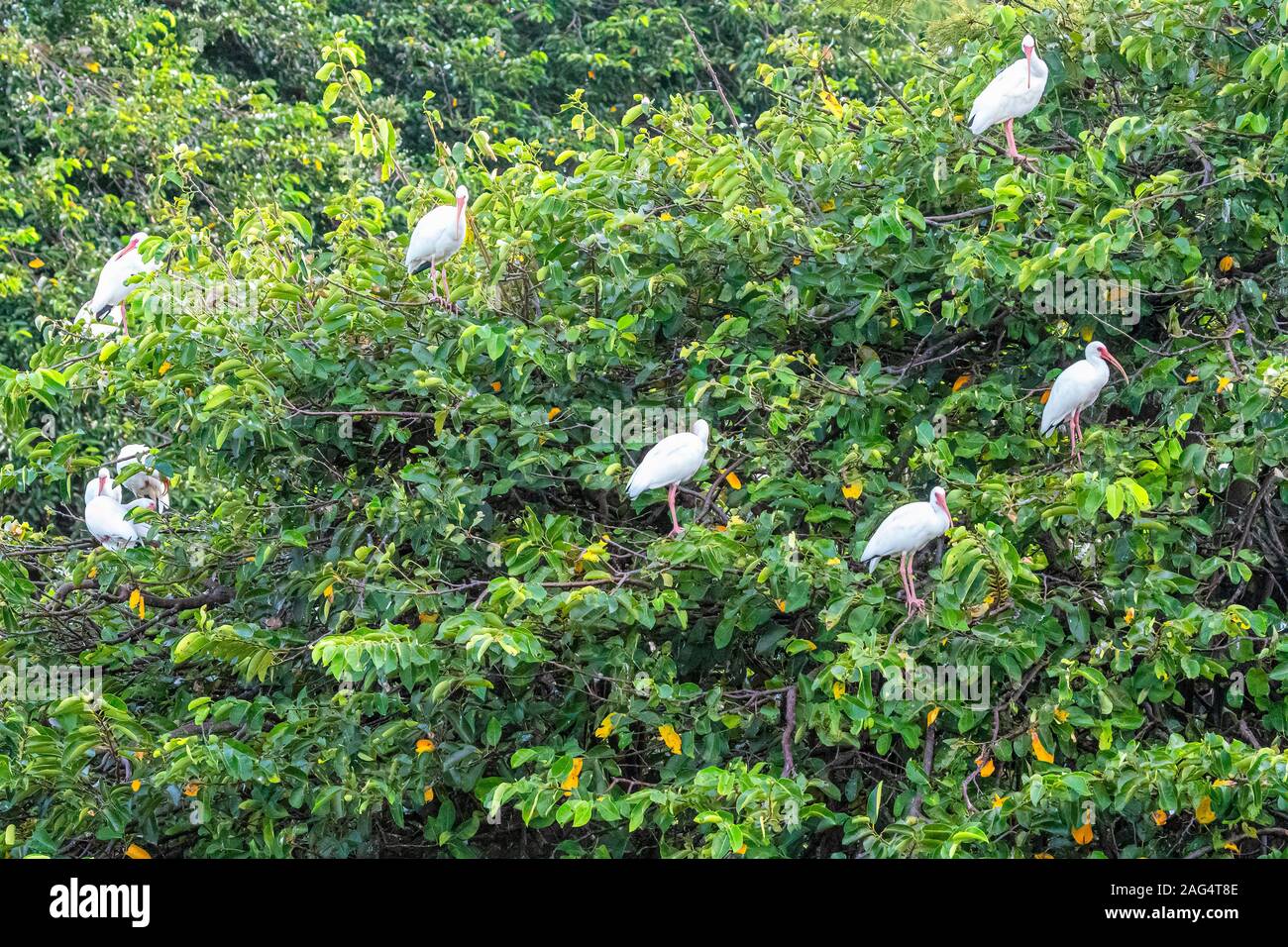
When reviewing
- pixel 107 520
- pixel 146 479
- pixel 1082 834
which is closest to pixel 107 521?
pixel 107 520

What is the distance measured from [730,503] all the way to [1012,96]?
1493 millimetres

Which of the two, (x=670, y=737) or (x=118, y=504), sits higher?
(x=118, y=504)

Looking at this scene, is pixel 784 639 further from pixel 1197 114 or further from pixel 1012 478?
pixel 1197 114

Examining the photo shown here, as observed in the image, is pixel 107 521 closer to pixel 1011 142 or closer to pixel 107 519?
pixel 107 519

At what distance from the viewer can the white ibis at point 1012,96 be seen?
4512 millimetres

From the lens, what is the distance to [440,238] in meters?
4.82

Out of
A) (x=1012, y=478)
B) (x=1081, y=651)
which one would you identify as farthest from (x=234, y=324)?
(x=1081, y=651)

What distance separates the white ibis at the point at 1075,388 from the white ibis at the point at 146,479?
112 inches

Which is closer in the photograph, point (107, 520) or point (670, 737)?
point (670, 737)

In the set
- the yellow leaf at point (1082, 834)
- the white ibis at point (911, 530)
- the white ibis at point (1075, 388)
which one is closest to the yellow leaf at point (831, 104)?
the white ibis at point (1075, 388)

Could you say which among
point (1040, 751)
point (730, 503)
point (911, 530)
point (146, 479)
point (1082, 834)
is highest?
point (146, 479)

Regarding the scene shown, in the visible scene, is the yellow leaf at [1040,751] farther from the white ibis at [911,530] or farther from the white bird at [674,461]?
the white bird at [674,461]

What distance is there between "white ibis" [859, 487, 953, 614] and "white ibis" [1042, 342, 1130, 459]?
1.64 feet

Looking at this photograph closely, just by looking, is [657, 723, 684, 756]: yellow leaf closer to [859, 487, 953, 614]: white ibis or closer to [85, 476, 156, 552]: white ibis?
[859, 487, 953, 614]: white ibis
